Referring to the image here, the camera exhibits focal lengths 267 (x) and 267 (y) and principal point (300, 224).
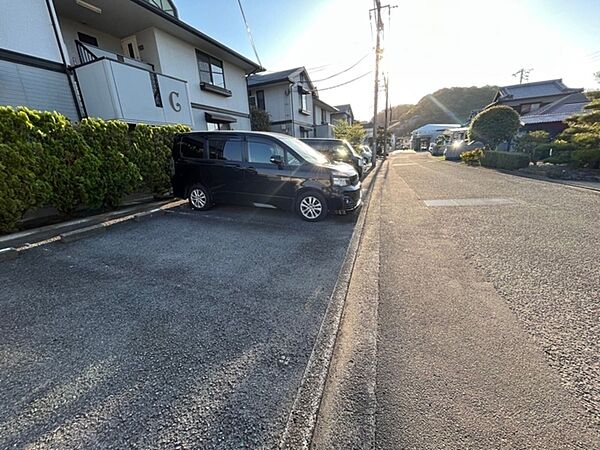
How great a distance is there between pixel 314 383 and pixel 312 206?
3960 millimetres

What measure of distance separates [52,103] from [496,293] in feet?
34.1

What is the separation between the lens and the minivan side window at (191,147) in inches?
239

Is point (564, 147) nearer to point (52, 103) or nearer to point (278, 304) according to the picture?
point (278, 304)

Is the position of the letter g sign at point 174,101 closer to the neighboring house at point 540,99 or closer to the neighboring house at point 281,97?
→ the neighboring house at point 281,97

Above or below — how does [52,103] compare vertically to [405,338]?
above

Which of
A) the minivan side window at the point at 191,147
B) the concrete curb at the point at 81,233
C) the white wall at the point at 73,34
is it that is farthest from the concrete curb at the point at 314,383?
the white wall at the point at 73,34

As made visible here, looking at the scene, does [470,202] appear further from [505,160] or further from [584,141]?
[505,160]

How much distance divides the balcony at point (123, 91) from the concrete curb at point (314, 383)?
26.4 feet

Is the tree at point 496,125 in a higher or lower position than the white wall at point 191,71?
lower

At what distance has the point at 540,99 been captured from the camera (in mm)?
27312

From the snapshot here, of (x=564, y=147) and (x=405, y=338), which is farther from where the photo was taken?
(x=564, y=147)

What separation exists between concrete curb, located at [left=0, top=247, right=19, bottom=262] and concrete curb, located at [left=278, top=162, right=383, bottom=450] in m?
4.43

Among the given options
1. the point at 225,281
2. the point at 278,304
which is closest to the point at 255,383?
the point at 278,304

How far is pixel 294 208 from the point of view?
556 centimetres
